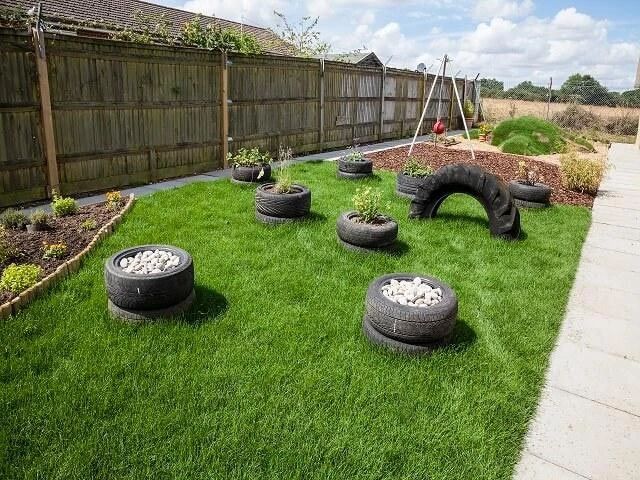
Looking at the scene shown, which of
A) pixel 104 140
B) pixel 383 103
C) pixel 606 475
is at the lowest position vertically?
pixel 606 475

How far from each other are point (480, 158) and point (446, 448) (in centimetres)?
1130

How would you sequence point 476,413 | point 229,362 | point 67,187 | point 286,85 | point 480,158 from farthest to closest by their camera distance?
point 480,158 → point 286,85 → point 67,187 → point 229,362 → point 476,413

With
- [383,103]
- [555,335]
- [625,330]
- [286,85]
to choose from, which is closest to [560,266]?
[625,330]

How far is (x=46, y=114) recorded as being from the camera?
6.95 meters

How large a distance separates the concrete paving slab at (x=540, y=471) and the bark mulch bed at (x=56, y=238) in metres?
3.93

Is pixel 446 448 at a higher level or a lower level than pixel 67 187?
lower

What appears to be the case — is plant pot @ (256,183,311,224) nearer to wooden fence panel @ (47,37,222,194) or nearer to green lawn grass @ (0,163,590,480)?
green lawn grass @ (0,163,590,480)

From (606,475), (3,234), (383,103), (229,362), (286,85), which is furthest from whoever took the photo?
(383,103)

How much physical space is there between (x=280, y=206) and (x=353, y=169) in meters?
3.55

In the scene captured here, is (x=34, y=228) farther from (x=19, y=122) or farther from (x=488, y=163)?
(x=488, y=163)

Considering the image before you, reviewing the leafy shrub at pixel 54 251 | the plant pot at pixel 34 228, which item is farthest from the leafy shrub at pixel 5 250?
the plant pot at pixel 34 228

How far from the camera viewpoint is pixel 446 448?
2607 millimetres

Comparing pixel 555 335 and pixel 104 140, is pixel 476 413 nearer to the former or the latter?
pixel 555 335

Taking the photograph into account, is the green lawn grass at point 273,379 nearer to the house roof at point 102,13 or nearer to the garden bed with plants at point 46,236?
the garden bed with plants at point 46,236
